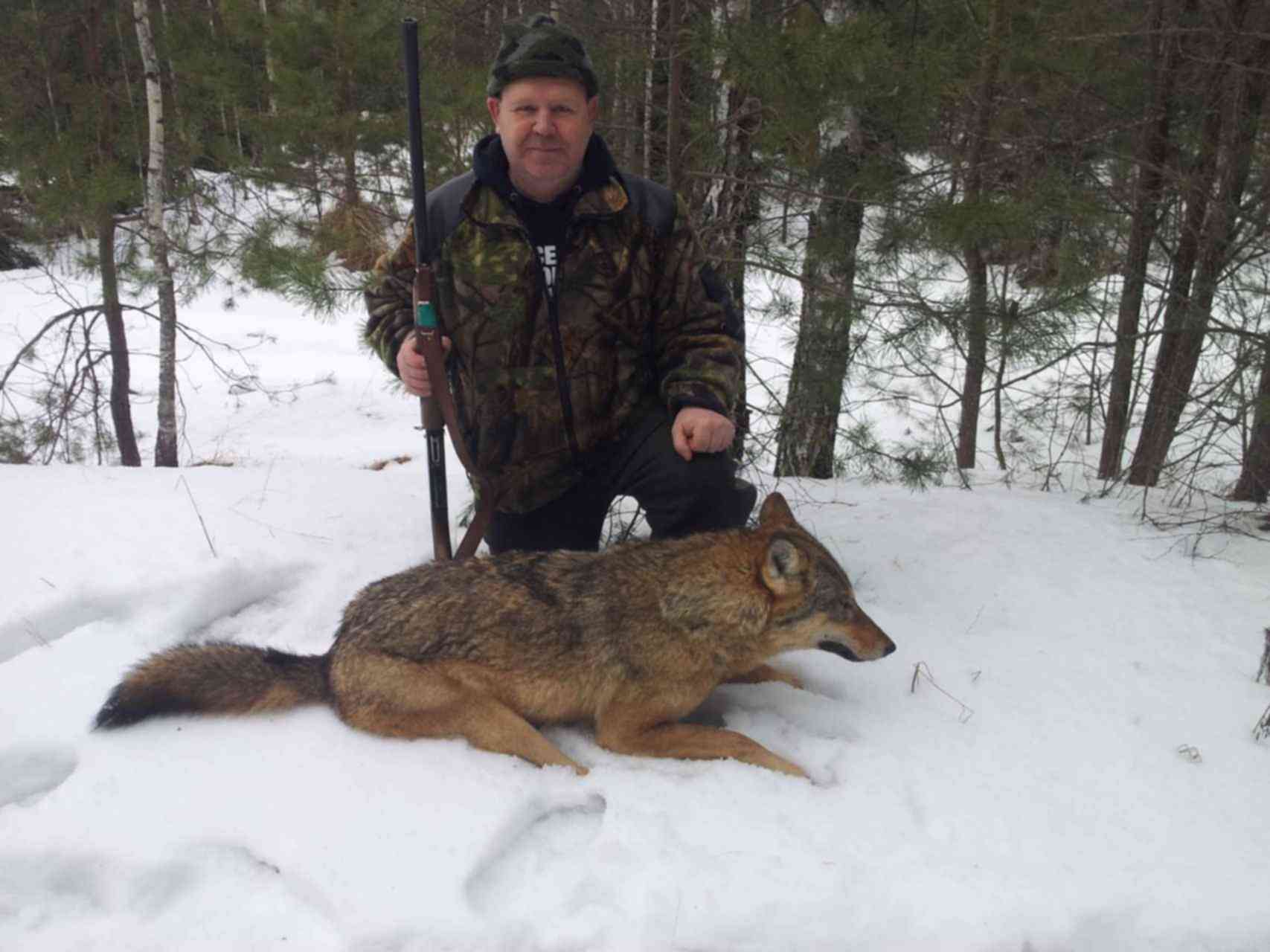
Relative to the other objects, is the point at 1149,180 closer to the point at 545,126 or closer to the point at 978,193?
the point at 978,193

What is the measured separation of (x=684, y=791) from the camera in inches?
109

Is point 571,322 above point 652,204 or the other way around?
Answer: the other way around

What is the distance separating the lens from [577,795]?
2.75 meters

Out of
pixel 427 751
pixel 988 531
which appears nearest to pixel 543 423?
pixel 427 751

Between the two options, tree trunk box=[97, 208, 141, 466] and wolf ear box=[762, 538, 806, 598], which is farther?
tree trunk box=[97, 208, 141, 466]

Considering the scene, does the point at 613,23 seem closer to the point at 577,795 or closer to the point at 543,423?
the point at 543,423

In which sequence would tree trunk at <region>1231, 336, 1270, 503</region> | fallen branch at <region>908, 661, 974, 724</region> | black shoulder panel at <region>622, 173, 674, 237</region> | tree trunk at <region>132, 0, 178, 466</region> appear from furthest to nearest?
1. tree trunk at <region>132, 0, 178, 466</region>
2. tree trunk at <region>1231, 336, 1270, 503</region>
3. black shoulder panel at <region>622, 173, 674, 237</region>
4. fallen branch at <region>908, 661, 974, 724</region>

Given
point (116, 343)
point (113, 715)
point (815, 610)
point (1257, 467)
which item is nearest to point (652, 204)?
point (815, 610)

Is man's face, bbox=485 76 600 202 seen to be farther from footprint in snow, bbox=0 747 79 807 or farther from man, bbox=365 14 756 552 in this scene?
footprint in snow, bbox=0 747 79 807

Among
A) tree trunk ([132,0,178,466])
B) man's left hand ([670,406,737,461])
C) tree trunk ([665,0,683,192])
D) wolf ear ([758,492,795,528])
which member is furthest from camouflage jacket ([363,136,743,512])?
tree trunk ([132,0,178,466])

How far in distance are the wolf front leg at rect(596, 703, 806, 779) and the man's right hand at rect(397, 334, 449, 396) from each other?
1683mm

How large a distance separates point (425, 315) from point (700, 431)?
133 cm

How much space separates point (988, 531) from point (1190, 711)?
1836 millimetres

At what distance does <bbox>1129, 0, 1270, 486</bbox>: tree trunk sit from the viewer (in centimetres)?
617
